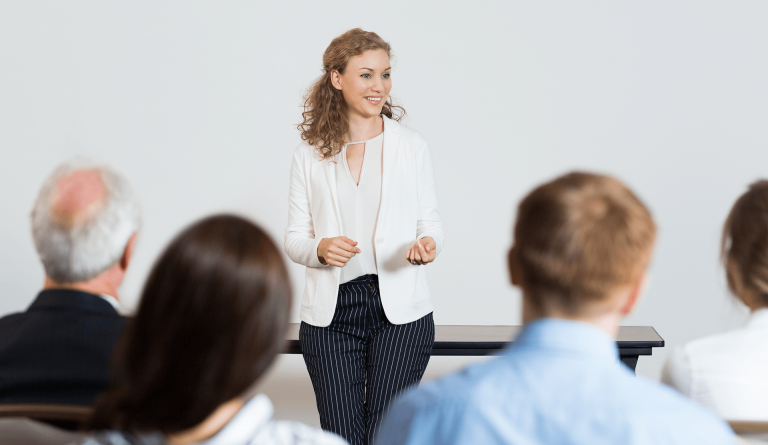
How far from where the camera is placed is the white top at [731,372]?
131 centimetres

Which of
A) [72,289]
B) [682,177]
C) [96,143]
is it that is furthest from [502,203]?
[72,289]

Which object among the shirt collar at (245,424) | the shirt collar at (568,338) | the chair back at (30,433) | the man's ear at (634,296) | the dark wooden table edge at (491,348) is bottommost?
the dark wooden table edge at (491,348)

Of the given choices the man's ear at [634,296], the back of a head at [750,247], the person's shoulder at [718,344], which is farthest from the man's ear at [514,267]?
the back of a head at [750,247]

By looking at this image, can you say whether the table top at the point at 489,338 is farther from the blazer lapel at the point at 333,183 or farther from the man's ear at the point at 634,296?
the man's ear at the point at 634,296

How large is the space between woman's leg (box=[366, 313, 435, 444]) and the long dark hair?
4.99ft

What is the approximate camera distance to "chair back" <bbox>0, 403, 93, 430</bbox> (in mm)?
1127

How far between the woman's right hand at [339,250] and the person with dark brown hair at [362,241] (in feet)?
0.08

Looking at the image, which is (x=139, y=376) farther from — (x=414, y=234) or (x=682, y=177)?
(x=682, y=177)

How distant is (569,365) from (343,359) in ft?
5.17

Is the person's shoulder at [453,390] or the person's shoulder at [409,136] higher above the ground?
the person's shoulder at [409,136]

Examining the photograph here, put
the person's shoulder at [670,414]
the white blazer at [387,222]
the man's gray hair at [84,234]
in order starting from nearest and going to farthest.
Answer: the person's shoulder at [670,414], the man's gray hair at [84,234], the white blazer at [387,222]

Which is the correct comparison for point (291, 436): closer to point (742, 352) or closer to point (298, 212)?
point (742, 352)

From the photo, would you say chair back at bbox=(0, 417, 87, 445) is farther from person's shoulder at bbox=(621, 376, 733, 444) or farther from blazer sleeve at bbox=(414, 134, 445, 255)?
blazer sleeve at bbox=(414, 134, 445, 255)

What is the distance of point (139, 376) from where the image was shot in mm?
912
